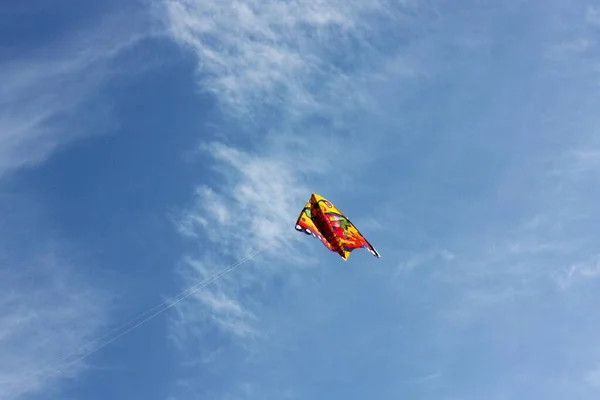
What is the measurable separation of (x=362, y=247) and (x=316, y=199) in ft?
25.3

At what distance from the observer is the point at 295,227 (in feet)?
225

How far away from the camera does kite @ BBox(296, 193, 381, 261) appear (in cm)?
6938

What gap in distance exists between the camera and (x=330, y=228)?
2746 inches

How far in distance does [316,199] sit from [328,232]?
430cm

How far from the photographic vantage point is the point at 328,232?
69.9 m

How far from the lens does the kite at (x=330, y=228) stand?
228 feet

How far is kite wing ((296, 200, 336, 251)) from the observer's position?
69.2 m

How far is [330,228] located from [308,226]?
252 cm

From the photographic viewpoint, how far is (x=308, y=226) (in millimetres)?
69875

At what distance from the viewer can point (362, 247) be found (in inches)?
2761

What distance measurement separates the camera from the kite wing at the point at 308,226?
69.2 meters

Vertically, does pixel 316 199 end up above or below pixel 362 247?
above
